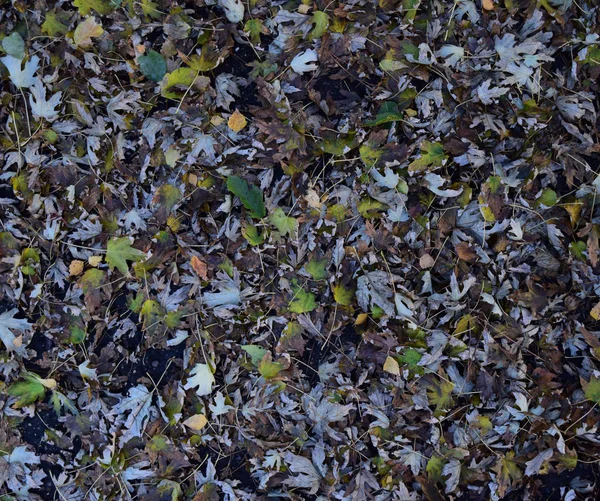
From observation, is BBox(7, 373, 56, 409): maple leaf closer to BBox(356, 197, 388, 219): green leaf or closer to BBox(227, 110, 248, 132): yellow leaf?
BBox(227, 110, 248, 132): yellow leaf

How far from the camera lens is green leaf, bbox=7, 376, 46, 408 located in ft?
6.08

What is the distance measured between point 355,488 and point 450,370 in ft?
1.71

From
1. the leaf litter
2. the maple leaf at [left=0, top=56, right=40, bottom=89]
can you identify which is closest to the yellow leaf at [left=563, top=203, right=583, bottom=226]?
the leaf litter

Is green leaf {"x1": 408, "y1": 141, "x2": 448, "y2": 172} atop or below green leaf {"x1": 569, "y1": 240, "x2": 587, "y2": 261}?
atop

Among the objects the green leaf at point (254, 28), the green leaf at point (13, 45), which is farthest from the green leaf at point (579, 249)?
the green leaf at point (13, 45)

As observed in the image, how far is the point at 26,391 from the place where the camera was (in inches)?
73.0

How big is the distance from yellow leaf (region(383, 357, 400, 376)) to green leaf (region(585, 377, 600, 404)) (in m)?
0.66

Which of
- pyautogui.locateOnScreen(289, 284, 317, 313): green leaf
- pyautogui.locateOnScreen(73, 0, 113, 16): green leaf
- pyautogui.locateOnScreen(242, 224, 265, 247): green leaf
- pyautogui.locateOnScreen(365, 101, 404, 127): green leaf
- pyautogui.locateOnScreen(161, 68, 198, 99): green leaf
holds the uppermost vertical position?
pyautogui.locateOnScreen(73, 0, 113, 16): green leaf

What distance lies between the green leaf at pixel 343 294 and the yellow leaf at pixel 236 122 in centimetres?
68

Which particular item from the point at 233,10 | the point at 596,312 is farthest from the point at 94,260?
the point at 596,312

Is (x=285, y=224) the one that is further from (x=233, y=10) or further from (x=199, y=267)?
(x=233, y=10)

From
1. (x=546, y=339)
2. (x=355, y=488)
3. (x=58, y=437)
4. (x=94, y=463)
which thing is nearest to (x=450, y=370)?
(x=546, y=339)

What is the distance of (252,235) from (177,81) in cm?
64

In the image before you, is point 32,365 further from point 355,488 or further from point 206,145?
point 355,488
